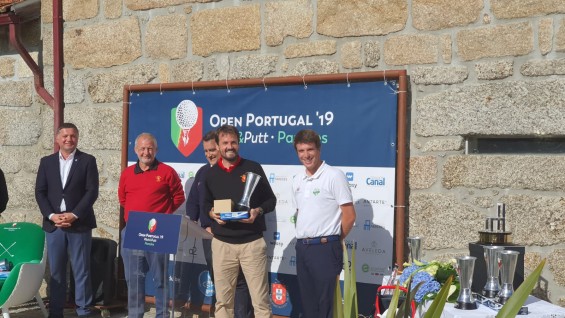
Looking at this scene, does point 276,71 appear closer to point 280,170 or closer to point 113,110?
point 280,170

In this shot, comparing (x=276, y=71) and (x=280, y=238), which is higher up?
(x=276, y=71)

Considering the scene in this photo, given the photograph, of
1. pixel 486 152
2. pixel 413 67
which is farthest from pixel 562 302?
pixel 413 67

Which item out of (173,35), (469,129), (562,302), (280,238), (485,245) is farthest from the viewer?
(173,35)

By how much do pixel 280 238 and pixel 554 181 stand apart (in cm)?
219

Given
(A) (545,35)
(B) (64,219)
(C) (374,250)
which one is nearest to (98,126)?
(B) (64,219)

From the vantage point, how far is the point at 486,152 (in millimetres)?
5301

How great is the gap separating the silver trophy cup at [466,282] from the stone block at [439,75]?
2044mm

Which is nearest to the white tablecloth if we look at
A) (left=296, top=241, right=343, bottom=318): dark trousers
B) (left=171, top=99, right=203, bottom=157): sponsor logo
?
(left=296, top=241, right=343, bottom=318): dark trousers

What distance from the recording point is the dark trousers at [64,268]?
646cm

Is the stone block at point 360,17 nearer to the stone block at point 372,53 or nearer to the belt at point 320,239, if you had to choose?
the stone block at point 372,53

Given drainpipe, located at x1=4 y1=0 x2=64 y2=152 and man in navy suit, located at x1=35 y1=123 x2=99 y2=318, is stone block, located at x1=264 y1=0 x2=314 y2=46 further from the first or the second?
drainpipe, located at x1=4 y1=0 x2=64 y2=152

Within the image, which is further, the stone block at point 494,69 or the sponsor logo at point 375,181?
the sponsor logo at point 375,181

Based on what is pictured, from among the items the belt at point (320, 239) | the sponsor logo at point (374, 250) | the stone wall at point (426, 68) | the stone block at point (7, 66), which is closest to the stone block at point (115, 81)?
the stone wall at point (426, 68)

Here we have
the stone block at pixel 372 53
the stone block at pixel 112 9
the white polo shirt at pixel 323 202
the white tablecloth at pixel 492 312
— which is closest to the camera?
the white tablecloth at pixel 492 312
